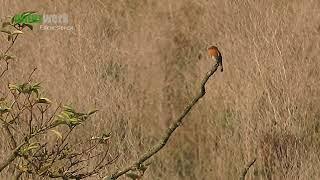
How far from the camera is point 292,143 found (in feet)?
10.0

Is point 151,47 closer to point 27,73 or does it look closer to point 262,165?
point 27,73

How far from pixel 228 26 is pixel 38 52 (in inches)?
55.0

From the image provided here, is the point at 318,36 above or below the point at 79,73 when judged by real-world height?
above

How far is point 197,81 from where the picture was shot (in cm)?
408

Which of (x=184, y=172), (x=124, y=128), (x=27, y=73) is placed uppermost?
(x=27, y=73)

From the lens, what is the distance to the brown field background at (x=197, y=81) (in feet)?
10.3

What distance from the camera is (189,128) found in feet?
12.2

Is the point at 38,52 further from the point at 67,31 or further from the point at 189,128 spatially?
the point at 189,128

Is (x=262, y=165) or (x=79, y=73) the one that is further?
(x=79, y=73)

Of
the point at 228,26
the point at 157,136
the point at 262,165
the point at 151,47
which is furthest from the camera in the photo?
the point at 151,47

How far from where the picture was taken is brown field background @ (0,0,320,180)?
10.3 ft

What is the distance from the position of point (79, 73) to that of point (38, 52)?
49 cm

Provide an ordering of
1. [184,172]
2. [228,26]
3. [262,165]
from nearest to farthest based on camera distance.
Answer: [262,165], [184,172], [228,26]

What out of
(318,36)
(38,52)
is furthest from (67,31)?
(318,36)
